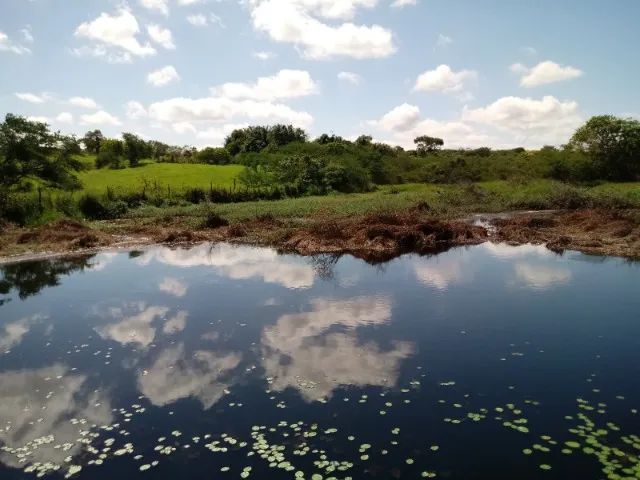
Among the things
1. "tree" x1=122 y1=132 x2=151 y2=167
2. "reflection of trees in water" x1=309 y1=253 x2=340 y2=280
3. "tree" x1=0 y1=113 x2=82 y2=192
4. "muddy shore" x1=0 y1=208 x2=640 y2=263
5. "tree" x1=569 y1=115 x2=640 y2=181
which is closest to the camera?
"reflection of trees in water" x1=309 y1=253 x2=340 y2=280

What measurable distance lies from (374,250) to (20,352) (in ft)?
50.5

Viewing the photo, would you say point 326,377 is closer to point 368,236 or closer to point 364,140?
point 368,236

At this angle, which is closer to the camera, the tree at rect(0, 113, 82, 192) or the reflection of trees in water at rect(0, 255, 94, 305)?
the reflection of trees in water at rect(0, 255, 94, 305)

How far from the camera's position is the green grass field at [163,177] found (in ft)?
170

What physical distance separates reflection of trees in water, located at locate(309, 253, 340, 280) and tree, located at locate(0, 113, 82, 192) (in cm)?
2126

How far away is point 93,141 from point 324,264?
7887 centimetres

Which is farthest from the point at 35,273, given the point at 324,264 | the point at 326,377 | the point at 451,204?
the point at 451,204

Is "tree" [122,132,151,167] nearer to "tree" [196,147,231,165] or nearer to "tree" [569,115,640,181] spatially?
"tree" [196,147,231,165]

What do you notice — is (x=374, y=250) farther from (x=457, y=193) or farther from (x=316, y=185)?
(x=316, y=185)

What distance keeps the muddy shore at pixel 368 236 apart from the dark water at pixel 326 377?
6078 millimetres

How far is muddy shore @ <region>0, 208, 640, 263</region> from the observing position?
78.9ft

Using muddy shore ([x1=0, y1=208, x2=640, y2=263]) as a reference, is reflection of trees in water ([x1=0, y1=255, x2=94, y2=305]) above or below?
below

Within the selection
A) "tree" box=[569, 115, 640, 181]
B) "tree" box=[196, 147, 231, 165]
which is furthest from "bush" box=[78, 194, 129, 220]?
"tree" box=[569, 115, 640, 181]

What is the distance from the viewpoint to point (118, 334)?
43.1ft
